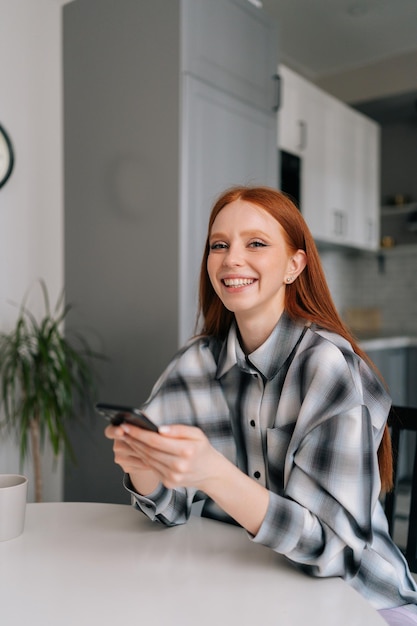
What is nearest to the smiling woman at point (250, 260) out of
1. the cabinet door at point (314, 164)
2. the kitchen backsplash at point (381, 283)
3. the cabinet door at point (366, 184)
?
the cabinet door at point (314, 164)

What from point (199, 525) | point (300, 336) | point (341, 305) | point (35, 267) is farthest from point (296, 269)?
point (341, 305)

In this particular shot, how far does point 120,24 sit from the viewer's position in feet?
7.91

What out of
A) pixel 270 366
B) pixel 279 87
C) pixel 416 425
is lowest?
pixel 416 425

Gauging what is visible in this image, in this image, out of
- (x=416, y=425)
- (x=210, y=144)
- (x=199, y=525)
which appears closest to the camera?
(x=199, y=525)

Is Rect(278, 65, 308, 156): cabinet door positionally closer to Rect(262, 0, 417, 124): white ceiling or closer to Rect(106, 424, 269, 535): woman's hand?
Rect(262, 0, 417, 124): white ceiling

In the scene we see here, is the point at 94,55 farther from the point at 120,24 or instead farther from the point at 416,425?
the point at 416,425

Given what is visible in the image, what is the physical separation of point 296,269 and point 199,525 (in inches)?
20.6

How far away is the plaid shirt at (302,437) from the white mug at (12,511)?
0.20 metres

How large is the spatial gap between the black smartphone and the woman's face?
15.8 inches

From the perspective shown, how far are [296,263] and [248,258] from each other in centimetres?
12

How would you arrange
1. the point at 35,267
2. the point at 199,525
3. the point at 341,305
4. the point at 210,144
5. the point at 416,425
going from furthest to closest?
1. the point at 341,305
2. the point at 35,267
3. the point at 210,144
4. the point at 416,425
5. the point at 199,525

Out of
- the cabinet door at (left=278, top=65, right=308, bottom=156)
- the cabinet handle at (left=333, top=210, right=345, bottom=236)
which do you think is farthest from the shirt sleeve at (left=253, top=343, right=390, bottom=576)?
the cabinet handle at (left=333, top=210, right=345, bottom=236)

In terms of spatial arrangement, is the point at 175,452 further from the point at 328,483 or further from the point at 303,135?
the point at 303,135

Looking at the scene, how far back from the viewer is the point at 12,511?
38.0 inches
